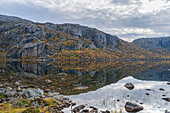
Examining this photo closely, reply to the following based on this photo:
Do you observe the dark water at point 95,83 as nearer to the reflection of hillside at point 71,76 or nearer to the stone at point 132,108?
the reflection of hillside at point 71,76

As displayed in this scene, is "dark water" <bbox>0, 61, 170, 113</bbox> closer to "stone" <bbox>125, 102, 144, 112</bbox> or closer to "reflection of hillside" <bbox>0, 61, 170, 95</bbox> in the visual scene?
"reflection of hillside" <bbox>0, 61, 170, 95</bbox>

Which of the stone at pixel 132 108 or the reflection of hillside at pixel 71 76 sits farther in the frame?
the reflection of hillside at pixel 71 76

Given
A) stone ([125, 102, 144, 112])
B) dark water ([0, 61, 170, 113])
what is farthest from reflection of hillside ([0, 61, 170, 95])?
stone ([125, 102, 144, 112])

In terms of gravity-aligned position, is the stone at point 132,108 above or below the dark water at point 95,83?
above

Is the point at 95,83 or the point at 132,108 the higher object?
the point at 132,108

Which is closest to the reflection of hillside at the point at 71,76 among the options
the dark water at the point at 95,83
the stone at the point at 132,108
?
the dark water at the point at 95,83

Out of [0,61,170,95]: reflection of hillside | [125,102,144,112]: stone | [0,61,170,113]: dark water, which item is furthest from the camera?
[0,61,170,95]: reflection of hillside

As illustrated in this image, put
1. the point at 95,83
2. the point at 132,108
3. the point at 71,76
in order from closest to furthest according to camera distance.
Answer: the point at 132,108 < the point at 95,83 < the point at 71,76

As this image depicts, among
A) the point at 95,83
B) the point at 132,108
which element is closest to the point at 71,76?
the point at 95,83

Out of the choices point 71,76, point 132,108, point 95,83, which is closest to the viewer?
point 132,108

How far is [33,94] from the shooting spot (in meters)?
17.3

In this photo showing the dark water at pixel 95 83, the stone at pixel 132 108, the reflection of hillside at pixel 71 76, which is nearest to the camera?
the stone at pixel 132 108

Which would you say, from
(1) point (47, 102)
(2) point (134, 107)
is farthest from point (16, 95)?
(2) point (134, 107)

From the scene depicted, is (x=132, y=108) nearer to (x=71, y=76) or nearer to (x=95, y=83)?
(x=95, y=83)
